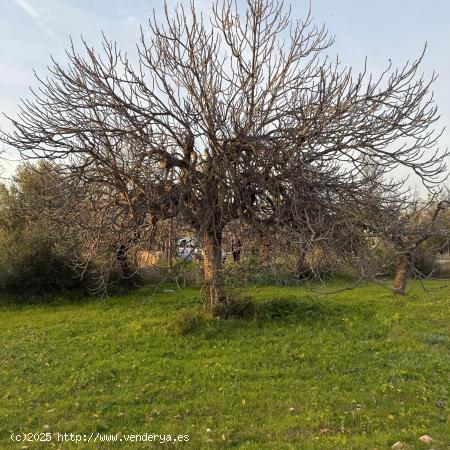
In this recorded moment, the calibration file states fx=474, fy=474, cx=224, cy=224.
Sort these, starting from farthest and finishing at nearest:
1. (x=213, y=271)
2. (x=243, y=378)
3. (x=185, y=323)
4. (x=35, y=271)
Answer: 1. (x=35, y=271)
2. (x=185, y=323)
3. (x=213, y=271)
4. (x=243, y=378)

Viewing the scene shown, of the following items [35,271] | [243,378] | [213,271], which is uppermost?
[213,271]

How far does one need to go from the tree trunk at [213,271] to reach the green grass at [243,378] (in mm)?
540

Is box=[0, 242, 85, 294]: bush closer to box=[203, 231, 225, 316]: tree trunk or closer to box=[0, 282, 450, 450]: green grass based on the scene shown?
box=[0, 282, 450, 450]: green grass

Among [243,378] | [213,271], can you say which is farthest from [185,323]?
[243,378]

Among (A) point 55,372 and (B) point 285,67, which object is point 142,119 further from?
(A) point 55,372

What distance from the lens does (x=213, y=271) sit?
9.17 m

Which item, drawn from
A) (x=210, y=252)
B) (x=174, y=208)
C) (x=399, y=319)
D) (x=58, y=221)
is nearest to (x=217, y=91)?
(x=174, y=208)

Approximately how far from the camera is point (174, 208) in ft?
28.9

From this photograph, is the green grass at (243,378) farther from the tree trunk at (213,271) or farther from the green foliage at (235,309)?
the tree trunk at (213,271)

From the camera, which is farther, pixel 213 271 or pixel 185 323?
pixel 185 323

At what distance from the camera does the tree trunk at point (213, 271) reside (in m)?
8.98

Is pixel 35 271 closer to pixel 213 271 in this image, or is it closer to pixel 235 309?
pixel 235 309

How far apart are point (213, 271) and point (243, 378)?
2.77 metres

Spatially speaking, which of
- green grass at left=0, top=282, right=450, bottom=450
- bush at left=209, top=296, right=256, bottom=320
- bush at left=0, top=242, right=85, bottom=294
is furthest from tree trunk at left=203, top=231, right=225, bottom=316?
bush at left=0, top=242, right=85, bottom=294
